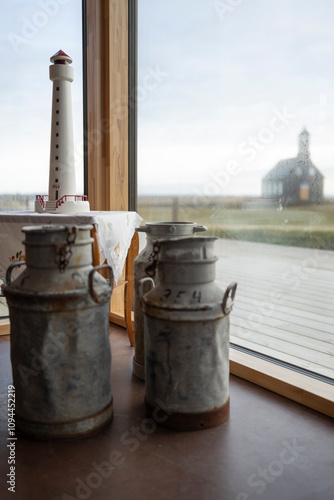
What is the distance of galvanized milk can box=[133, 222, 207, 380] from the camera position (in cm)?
A: 184

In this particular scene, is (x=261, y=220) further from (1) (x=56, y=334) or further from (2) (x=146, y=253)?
(1) (x=56, y=334)

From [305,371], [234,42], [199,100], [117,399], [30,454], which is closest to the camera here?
[30,454]

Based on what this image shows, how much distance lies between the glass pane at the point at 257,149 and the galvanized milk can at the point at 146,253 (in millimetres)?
460

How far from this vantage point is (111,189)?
2770 millimetres

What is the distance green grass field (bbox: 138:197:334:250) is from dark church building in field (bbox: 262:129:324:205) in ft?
0.15

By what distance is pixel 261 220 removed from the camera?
213 centimetres

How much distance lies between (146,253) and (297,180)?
74cm

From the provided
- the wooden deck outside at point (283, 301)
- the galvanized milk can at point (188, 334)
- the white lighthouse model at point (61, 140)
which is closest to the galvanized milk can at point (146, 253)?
the galvanized milk can at point (188, 334)

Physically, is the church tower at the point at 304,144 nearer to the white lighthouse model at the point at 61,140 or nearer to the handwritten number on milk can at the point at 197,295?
the handwritten number on milk can at the point at 197,295

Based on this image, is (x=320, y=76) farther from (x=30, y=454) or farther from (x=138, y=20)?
(x=30, y=454)

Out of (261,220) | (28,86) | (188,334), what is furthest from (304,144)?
(28,86)

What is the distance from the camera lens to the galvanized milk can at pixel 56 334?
4.66ft

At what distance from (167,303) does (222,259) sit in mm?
955

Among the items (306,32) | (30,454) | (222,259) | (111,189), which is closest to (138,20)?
(111,189)
